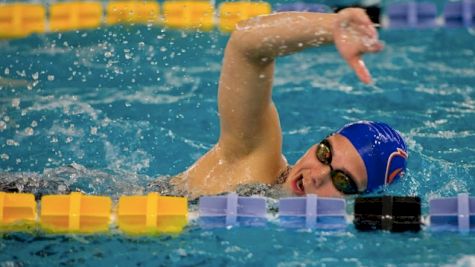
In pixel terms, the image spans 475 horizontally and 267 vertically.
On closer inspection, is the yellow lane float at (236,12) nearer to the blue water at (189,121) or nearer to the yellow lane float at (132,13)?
the blue water at (189,121)

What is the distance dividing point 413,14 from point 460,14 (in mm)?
324

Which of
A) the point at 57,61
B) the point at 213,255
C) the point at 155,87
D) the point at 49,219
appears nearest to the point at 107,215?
the point at 49,219

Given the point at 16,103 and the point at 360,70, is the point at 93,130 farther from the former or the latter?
the point at 360,70

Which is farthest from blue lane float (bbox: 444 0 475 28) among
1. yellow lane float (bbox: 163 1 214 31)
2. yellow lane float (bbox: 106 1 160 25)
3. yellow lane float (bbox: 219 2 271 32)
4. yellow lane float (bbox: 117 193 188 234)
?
yellow lane float (bbox: 117 193 188 234)

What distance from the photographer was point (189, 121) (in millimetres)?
4828

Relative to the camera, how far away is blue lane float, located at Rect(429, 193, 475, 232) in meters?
3.32

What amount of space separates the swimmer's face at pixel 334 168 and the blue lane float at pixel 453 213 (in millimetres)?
292

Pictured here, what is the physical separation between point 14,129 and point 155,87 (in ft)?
3.00

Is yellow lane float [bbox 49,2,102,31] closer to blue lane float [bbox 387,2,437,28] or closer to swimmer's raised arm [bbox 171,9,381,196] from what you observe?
blue lane float [bbox 387,2,437,28]

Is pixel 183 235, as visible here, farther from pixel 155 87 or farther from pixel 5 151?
pixel 155 87

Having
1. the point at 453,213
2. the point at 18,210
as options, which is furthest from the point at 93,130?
the point at 453,213

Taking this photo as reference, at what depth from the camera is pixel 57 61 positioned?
5.39m

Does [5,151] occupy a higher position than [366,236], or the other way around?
[5,151]

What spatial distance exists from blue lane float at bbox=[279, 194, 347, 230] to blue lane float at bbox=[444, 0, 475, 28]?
9.84 ft
